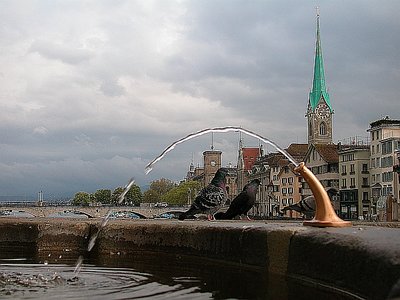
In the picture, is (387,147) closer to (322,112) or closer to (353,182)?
(353,182)

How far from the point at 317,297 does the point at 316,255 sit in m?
0.50

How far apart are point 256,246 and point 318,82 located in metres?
162

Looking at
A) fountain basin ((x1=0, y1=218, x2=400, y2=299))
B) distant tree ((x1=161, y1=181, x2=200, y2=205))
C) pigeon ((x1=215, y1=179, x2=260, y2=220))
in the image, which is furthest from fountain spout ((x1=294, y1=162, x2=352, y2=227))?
distant tree ((x1=161, y1=181, x2=200, y2=205))

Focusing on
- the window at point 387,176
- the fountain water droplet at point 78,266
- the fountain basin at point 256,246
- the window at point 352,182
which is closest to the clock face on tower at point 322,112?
the window at point 352,182

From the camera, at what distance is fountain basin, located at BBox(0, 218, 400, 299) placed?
4234 mm

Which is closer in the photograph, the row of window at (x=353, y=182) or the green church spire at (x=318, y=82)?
the row of window at (x=353, y=182)

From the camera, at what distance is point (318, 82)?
16450 cm

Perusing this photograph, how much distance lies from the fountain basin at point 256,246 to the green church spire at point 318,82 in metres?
154

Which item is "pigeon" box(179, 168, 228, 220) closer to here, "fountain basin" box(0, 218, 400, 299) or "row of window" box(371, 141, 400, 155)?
"fountain basin" box(0, 218, 400, 299)

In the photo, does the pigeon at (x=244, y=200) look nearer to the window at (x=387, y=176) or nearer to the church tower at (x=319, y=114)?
Result: the window at (x=387, y=176)

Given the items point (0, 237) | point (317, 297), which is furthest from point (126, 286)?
point (0, 237)

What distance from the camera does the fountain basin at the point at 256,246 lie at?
4.23 metres

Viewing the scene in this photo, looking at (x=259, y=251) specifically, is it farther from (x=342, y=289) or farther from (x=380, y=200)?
(x=380, y=200)

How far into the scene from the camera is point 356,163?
311 ft
